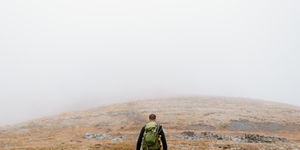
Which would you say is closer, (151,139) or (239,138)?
(151,139)

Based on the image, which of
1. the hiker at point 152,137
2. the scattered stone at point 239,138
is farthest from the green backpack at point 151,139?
the scattered stone at point 239,138

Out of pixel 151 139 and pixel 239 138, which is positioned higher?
pixel 151 139

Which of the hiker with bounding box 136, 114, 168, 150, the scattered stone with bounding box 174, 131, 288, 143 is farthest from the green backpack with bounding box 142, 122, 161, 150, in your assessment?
the scattered stone with bounding box 174, 131, 288, 143

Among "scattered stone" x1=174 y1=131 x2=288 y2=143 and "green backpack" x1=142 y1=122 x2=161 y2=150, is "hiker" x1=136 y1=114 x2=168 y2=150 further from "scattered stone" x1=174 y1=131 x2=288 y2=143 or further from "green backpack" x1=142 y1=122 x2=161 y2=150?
"scattered stone" x1=174 y1=131 x2=288 y2=143

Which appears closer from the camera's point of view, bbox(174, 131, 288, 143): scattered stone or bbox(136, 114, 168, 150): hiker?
bbox(136, 114, 168, 150): hiker

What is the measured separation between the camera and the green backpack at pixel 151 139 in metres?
6.91

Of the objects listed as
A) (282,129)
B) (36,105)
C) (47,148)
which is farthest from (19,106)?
(282,129)

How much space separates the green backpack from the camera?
6907 millimetres

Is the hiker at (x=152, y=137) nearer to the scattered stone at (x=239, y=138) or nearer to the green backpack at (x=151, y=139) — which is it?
the green backpack at (x=151, y=139)

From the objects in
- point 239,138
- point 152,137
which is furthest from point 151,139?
point 239,138

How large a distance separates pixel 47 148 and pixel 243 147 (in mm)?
25565

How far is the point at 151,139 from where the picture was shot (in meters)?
6.86

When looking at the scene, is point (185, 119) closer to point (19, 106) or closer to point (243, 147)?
point (243, 147)

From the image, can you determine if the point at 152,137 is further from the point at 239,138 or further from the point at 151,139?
the point at 239,138
